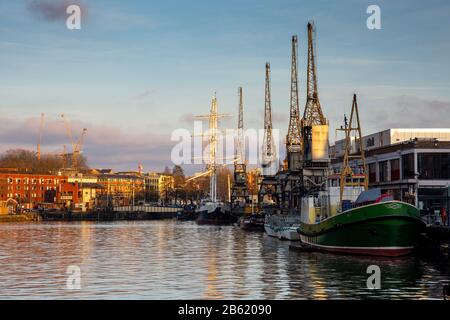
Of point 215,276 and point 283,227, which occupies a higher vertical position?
point 283,227

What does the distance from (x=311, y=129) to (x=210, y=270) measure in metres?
68.3

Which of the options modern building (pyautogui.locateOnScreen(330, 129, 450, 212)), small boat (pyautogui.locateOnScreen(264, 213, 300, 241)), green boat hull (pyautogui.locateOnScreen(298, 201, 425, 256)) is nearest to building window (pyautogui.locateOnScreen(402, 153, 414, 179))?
modern building (pyautogui.locateOnScreen(330, 129, 450, 212))

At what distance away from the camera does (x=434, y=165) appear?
359ft

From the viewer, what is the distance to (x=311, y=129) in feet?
403

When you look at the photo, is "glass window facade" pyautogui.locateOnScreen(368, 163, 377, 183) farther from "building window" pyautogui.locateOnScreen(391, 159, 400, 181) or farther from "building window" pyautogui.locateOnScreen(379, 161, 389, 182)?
"building window" pyautogui.locateOnScreen(391, 159, 400, 181)

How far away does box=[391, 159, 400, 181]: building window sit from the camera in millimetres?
115812

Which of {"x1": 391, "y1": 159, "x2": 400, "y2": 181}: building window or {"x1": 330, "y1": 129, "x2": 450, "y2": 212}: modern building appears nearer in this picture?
{"x1": 330, "y1": 129, "x2": 450, "y2": 212}: modern building

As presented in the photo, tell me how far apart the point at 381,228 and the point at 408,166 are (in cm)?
5245

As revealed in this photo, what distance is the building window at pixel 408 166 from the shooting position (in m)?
111

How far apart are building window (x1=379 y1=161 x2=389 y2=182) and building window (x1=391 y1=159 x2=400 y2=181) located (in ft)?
7.30

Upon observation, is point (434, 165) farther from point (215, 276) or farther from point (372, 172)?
point (215, 276)

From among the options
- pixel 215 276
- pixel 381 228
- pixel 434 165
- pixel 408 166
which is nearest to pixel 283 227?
pixel 408 166
